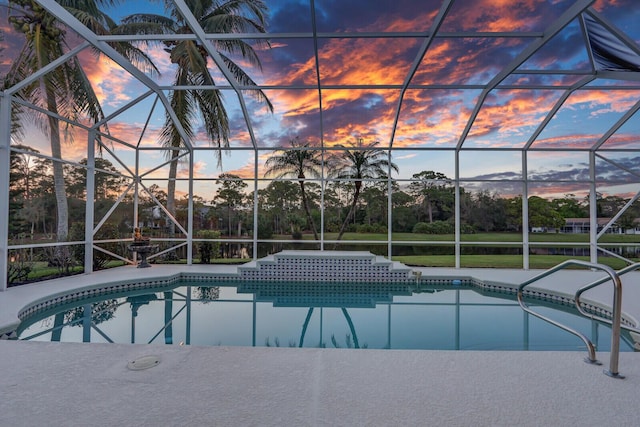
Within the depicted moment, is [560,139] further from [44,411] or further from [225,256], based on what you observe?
[44,411]

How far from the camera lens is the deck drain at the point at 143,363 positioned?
2516 mm

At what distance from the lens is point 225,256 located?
11.8 meters

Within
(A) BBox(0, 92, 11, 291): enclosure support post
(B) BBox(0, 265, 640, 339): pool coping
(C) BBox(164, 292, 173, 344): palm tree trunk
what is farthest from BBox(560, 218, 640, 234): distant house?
(A) BBox(0, 92, 11, 291): enclosure support post

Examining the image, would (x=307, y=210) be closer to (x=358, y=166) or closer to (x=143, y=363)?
(x=358, y=166)

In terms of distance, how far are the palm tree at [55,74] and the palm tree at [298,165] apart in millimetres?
5335

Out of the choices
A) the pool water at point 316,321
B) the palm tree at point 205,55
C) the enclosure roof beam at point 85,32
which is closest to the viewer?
the pool water at point 316,321

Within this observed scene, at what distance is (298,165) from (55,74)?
7.53 metres

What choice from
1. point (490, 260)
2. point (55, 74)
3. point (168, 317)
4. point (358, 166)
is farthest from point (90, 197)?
point (490, 260)

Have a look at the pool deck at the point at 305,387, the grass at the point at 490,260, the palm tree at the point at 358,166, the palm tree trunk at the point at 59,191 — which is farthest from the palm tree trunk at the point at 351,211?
the pool deck at the point at 305,387

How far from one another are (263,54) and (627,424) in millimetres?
8627

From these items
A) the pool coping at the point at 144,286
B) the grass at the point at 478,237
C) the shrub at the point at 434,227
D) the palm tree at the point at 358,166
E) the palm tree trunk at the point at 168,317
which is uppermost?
the palm tree at the point at 358,166

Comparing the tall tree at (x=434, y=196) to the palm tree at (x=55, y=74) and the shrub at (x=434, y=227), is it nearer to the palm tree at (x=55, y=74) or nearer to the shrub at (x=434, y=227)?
the shrub at (x=434, y=227)

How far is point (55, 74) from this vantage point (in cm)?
848

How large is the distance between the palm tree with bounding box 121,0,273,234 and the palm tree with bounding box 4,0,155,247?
4.02 ft
